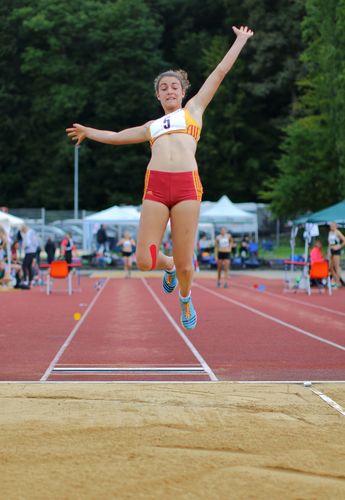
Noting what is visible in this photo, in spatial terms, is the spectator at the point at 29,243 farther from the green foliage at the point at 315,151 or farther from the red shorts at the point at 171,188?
the green foliage at the point at 315,151

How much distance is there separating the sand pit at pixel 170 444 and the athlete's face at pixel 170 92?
210cm

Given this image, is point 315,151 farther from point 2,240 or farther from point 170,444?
point 170,444

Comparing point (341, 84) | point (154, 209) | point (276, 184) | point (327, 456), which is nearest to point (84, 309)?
point (154, 209)

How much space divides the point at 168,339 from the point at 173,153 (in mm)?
5501

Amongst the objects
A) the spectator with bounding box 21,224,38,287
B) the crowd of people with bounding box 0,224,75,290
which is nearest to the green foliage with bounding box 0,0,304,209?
the crowd of people with bounding box 0,224,75,290

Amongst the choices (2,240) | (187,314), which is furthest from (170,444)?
(2,240)

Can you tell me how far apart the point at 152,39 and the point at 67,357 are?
49.4m

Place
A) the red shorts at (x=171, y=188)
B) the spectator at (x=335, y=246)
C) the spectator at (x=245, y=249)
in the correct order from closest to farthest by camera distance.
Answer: the red shorts at (x=171, y=188), the spectator at (x=335, y=246), the spectator at (x=245, y=249)

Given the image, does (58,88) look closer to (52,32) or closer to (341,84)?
(52,32)

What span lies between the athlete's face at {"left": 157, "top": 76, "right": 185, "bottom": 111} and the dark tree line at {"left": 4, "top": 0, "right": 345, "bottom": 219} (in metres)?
48.4

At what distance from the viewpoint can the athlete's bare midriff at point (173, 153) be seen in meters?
5.85

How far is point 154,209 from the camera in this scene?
230 inches

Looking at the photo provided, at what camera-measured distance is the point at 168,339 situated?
11086 millimetres

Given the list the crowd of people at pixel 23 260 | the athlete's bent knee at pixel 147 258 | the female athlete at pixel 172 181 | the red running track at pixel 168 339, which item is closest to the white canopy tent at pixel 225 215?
the crowd of people at pixel 23 260
